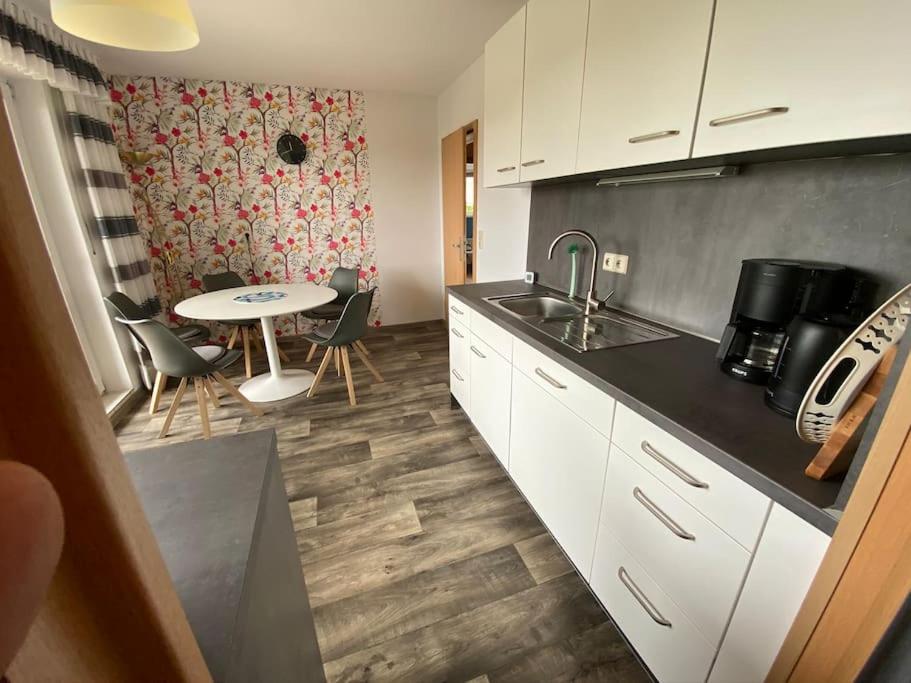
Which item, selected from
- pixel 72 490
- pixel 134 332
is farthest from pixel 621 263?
pixel 134 332

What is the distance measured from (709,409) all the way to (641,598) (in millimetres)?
573

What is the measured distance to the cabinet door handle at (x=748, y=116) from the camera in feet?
2.92

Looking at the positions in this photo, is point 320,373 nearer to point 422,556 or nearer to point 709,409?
point 422,556

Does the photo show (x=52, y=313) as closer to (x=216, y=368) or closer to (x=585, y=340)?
(x=585, y=340)

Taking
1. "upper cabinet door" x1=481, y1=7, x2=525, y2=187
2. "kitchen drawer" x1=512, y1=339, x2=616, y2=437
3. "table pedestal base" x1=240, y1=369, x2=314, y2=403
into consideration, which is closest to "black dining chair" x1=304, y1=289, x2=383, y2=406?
"table pedestal base" x1=240, y1=369, x2=314, y2=403

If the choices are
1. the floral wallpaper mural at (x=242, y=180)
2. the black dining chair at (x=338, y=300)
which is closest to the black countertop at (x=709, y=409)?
the black dining chair at (x=338, y=300)

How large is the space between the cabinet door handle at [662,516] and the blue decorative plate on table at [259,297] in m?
2.54

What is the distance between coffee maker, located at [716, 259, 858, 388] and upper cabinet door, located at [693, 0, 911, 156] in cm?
34

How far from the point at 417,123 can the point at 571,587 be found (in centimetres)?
397

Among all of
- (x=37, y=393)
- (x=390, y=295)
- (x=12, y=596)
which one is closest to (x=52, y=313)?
(x=37, y=393)

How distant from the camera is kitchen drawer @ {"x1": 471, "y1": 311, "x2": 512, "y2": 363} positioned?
5.66ft

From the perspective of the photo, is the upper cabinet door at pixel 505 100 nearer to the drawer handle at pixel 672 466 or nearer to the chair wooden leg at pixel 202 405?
the drawer handle at pixel 672 466

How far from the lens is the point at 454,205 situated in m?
3.73

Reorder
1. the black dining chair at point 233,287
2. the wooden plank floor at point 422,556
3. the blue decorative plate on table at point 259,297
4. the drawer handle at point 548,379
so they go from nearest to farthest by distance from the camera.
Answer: the wooden plank floor at point 422,556 < the drawer handle at point 548,379 < the blue decorative plate on table at point 259,297 < the black dining chair at point 233,287
